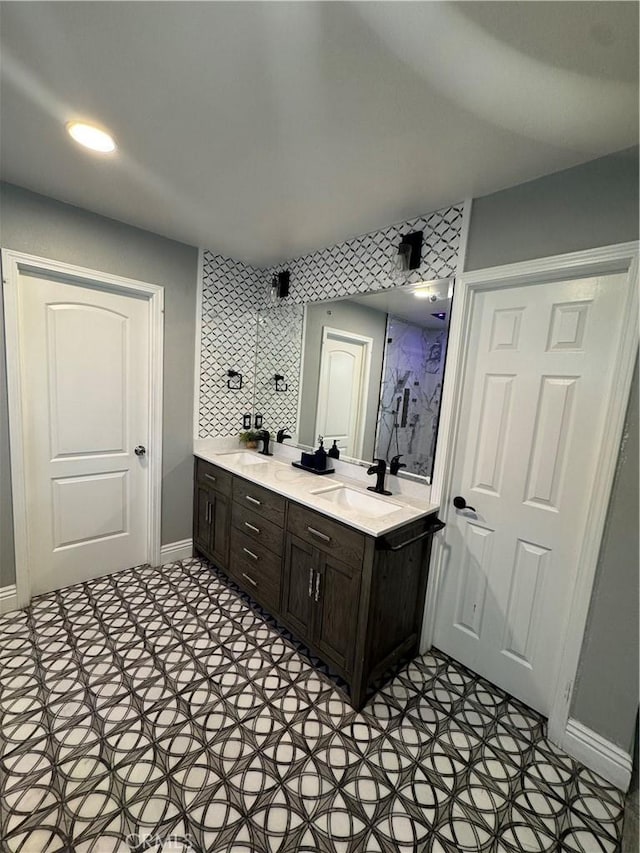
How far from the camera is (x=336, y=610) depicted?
1769 mm

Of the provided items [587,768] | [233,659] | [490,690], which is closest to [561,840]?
[587,768]

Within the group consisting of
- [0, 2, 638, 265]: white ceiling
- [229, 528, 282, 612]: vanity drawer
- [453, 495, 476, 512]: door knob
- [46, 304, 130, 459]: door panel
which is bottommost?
[229, 528, 282, 612]: vanity drawer

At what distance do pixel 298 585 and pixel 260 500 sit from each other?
55cm

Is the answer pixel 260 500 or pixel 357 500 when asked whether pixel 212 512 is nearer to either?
pixel 260 500

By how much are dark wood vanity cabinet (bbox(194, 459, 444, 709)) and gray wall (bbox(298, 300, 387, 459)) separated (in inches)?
27.5

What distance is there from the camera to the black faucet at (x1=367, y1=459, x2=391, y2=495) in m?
2.10

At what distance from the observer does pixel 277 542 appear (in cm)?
210

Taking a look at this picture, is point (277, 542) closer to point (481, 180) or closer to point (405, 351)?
point (405, 351)

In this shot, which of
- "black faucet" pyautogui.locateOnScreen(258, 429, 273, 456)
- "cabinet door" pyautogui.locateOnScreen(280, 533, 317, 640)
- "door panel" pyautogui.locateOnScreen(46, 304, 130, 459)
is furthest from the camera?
"black faucet" pyautogui.locateOnScreen(258, 429, 273, 456)

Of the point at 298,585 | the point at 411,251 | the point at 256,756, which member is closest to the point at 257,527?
the point at 298,585

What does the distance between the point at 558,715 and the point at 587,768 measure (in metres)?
0.19

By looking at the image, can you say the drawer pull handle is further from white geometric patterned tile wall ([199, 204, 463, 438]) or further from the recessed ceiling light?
the recessed ceiling light

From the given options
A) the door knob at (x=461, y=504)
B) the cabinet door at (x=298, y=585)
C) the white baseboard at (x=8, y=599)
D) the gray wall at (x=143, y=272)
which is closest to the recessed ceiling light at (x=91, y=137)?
the gray wall at (x=143, y=272)

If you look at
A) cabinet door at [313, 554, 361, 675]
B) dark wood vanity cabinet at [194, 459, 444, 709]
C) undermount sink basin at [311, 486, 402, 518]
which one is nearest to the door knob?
dark wood vanity cabinet at [194, 459, 444, 709]
